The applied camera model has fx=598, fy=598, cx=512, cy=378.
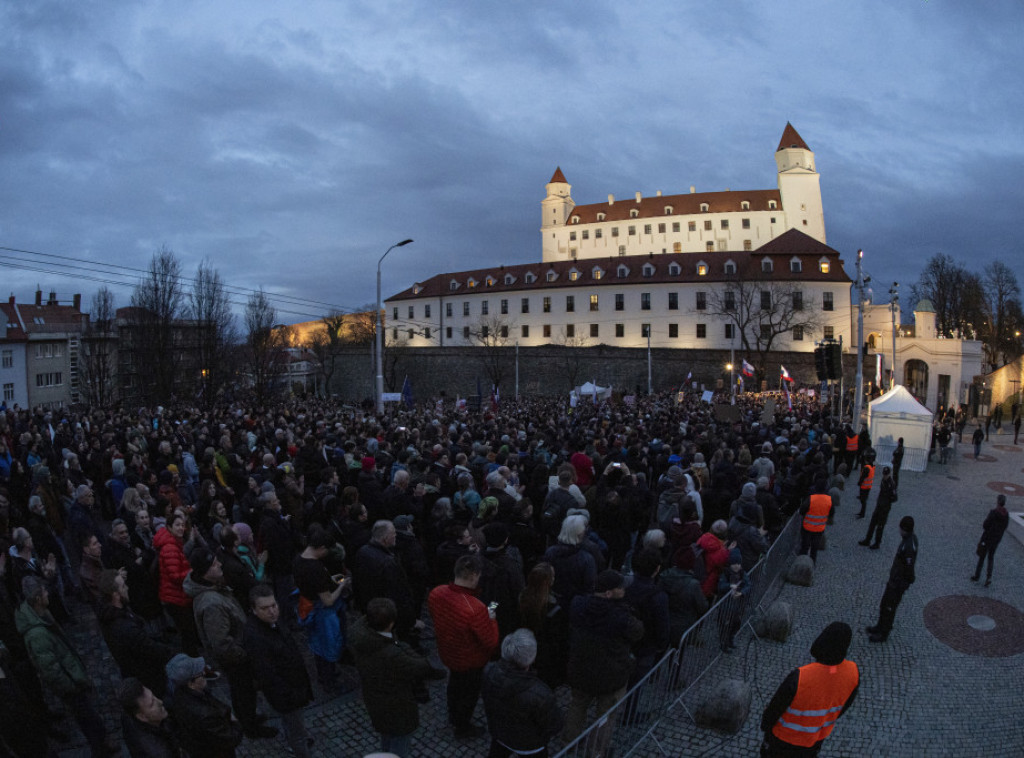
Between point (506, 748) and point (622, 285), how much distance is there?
6280cm

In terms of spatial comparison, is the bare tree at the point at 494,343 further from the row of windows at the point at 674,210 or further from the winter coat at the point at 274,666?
the winter coat at the point at 274,666

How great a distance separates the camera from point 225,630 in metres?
4.95

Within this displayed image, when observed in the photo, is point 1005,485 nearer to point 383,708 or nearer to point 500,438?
point 500,438

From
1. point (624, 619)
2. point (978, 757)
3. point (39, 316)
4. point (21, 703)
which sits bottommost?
point (978, 757)

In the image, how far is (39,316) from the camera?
5528 centimetres

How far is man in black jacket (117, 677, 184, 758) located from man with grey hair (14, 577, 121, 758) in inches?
58.4

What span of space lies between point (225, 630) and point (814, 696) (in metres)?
4.47

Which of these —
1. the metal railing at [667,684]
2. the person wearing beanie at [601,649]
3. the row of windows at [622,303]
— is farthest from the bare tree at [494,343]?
the person wearing beanie at [601,649]

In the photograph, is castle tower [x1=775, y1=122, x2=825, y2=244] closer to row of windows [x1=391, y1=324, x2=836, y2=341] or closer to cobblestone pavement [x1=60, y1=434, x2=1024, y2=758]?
row of windows [x1=391, y1=324, x2=836, y2=341]

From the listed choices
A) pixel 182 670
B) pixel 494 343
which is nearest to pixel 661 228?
pixel 494 343

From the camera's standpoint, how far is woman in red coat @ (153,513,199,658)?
6.19 m

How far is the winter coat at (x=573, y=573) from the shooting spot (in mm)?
5684

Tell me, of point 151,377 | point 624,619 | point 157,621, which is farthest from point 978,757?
point 151,377

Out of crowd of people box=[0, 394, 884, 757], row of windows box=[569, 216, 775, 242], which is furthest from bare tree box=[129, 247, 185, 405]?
row of windows box=[569, 216, 775, 242]
